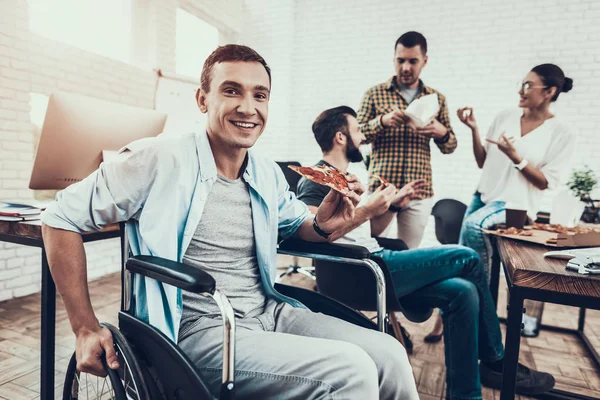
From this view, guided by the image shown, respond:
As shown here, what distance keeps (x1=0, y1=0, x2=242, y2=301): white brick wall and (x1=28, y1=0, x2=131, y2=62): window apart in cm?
13

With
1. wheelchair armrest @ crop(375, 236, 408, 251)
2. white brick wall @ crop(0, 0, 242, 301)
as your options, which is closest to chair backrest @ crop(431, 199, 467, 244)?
wheelchair armrest @ crop(375, 236, 408, 251)

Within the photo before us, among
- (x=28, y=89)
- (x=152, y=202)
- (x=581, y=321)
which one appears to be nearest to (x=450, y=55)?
(x=581, y=321)

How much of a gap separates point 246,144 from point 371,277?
697 mm

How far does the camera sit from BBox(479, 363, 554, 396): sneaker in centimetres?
163

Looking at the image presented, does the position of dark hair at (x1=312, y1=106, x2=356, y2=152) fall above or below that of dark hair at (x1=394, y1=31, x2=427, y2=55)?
below

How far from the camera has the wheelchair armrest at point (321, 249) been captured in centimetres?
123

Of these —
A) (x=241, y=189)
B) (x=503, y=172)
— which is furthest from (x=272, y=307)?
(x=503, y=172)

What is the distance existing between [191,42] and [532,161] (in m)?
3.68

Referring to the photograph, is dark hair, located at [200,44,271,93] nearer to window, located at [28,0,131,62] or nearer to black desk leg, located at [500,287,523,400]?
black desk leg, located at [500,287,523,400]

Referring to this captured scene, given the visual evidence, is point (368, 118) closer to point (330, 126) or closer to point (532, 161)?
point (330, 126)

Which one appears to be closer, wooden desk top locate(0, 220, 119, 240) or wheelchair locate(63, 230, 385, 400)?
wheelchair locate(63, 230, 385, 400)

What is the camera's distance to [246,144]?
115 cm

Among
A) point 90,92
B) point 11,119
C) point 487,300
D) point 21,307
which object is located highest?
point 90,92

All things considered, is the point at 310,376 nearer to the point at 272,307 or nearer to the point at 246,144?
the point at 272,307
